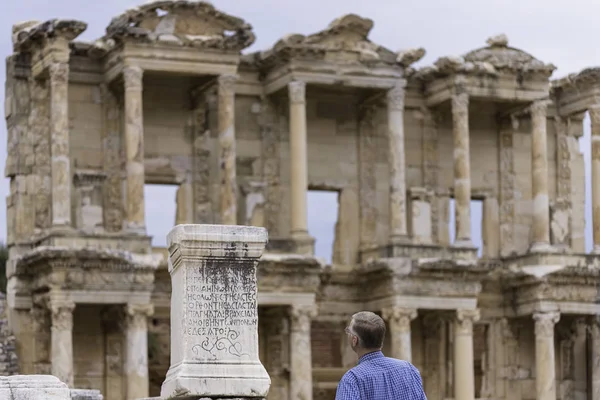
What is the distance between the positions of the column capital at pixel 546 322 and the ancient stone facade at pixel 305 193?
3cm

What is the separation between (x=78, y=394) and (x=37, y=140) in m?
14.5

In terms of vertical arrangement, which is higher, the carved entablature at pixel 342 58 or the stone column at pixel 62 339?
the carved entablature at pixel 342 58

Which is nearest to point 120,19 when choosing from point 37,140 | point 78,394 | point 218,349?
point 37,140

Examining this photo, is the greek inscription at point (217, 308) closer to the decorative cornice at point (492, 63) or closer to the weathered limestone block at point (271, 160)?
the weathered limestone block at point (271, 160)

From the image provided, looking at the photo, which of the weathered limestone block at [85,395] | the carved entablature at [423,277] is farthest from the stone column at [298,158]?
the weathered limestone block at [85,395]

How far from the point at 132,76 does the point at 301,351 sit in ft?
21.3

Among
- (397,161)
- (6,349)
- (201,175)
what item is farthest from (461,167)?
(6,349)

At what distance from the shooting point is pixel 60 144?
29797 mm

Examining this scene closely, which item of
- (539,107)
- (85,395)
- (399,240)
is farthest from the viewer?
(539,107)

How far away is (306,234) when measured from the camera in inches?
1247

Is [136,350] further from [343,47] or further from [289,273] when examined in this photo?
[343,47]

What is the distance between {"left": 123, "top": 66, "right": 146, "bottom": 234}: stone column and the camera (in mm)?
30125

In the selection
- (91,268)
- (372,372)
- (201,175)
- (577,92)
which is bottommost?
(372,372)

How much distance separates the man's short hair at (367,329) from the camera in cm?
929
